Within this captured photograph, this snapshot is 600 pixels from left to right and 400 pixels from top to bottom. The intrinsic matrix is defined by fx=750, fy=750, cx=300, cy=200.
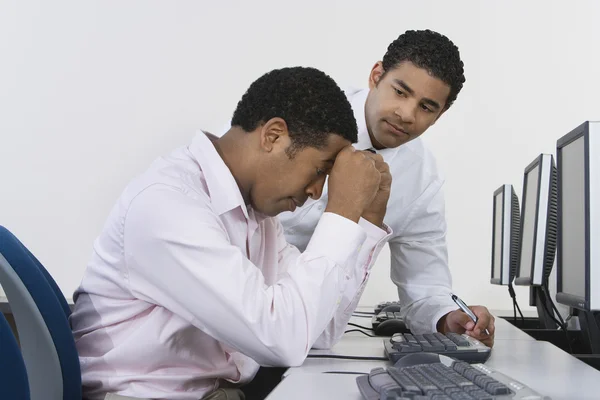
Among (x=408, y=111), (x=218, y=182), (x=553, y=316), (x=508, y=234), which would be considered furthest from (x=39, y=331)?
(x=508, y=234)

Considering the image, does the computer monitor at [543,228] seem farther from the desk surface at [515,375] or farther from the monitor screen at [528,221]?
the desk surface at [515,375]

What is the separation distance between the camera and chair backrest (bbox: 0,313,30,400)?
0.97 meters

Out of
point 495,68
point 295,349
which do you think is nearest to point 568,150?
point 295,349

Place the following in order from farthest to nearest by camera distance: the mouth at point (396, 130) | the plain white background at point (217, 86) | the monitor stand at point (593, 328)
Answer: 1. the plain white background at point (217, 86)
2. the mouth at point (396, 130)
3. the monitor stand at point (593, 328)

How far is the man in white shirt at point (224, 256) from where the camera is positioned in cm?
121

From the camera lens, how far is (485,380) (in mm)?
927

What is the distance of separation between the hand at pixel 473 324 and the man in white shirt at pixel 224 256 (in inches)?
17.7

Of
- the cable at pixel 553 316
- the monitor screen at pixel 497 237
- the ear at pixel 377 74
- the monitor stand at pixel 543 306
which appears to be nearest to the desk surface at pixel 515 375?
the cable at pixel 553 316

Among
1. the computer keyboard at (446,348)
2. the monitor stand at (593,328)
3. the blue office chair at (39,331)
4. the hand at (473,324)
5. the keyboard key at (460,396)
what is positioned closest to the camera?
the keyboard key at (460,396)

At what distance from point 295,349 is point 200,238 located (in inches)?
9.7

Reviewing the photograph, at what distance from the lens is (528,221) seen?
2.16 m

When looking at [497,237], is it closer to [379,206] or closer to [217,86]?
[379,206]

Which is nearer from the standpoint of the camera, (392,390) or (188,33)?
(392,390)

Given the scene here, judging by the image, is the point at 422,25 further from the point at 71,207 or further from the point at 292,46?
the point at 71,207
